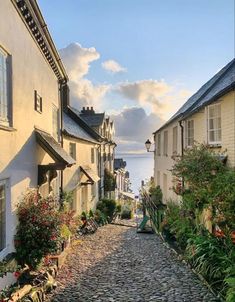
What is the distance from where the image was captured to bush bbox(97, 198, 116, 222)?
28.1 m

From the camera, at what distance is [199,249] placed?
9.42m

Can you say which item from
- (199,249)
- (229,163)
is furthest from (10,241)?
(229,163)

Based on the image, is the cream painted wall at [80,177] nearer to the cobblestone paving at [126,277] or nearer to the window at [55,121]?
the window at [55,121]

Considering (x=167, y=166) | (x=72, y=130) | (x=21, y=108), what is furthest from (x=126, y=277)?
(x=167, y=166)

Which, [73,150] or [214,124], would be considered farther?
[73,150]

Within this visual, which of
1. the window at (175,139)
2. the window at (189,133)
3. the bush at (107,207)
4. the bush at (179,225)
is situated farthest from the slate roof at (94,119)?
the bush at (179,225)

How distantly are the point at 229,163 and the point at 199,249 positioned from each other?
12.4 feet

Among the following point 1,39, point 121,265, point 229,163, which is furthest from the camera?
point 229,163

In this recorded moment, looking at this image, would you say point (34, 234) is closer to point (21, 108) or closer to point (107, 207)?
point (21, 108)

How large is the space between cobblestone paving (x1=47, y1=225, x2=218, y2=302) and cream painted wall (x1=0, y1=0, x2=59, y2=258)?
2.05 metres

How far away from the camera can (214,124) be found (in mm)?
13906

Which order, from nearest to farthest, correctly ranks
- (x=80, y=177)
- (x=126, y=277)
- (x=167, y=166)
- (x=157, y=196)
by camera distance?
(x=126, y=277), (x=80, y=177), (x=167, y=166), (x=157, y=196)

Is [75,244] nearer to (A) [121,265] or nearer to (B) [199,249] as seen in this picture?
(A) [121,265]

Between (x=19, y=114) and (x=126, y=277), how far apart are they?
17.3ft
